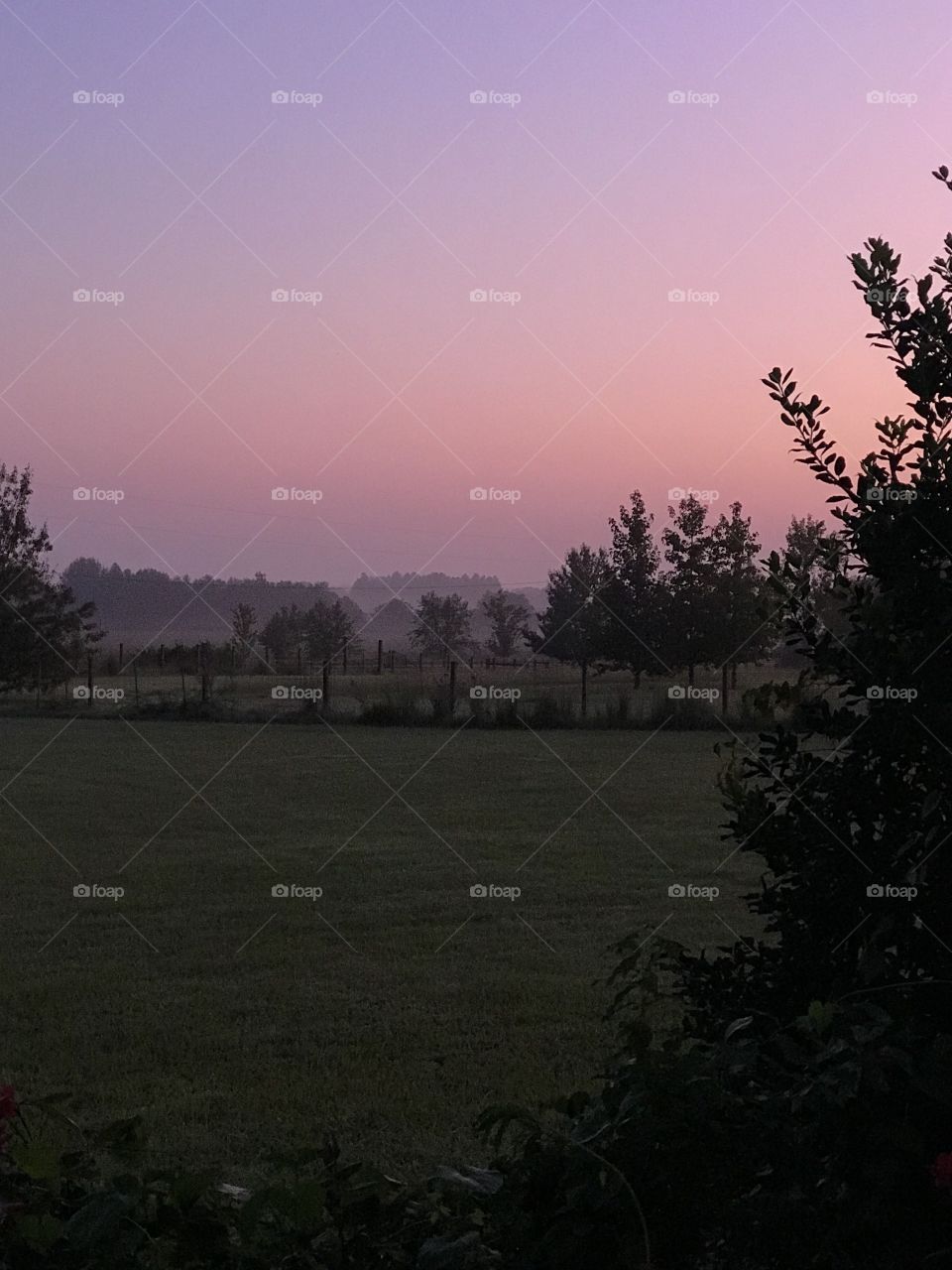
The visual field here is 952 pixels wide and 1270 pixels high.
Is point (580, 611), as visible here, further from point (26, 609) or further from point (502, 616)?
point (26, 609)

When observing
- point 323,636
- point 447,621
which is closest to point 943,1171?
point 447,621

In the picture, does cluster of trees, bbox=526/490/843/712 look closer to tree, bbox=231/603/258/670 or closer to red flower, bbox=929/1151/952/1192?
tree, bbox=231/603/258/670

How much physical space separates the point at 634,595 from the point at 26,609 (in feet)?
44.5

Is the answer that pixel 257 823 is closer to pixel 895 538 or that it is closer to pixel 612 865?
pixel 612 865

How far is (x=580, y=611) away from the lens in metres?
30.6

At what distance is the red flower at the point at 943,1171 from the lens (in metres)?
2.16

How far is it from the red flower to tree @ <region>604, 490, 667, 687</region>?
26504 millimetres

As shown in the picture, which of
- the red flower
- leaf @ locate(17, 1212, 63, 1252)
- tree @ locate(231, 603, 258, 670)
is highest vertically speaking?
tree @ locate(231, 603, 258, 670)

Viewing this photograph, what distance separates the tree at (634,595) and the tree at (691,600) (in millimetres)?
407

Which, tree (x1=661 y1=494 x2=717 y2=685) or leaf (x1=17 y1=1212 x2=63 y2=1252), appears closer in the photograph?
leaf (x1=17 y1=1212 x2=63 y2=1252)

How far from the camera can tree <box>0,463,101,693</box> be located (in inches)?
1025

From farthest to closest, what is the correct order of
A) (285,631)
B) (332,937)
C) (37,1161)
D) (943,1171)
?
(285,631) → (332,937) → (37,1161) → (943,1171)

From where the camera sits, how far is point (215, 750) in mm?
21984

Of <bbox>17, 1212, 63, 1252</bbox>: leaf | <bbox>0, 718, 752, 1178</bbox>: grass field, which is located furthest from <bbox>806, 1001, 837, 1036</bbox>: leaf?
<bbox>0, 718, 752, 1178</bbox>: grass field
